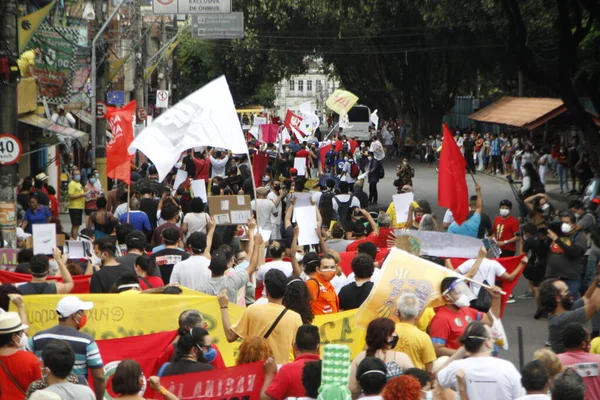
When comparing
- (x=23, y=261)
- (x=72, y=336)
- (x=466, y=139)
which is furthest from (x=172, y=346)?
(x=466, y=139)

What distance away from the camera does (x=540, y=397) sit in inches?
249

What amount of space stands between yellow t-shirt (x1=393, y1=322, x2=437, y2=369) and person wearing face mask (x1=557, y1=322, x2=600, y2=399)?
3.08ft

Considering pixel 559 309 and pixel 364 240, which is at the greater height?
pixel 364 240

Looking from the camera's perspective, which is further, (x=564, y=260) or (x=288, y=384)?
(x=564, y=260)

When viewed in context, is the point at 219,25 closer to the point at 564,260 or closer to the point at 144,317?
the point at 564,260

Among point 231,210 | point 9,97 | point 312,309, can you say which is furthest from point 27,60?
point 312,309

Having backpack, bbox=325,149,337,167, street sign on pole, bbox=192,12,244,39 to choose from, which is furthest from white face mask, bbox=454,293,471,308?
street sign on pole, bbox=192,12,244,39

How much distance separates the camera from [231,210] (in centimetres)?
1452

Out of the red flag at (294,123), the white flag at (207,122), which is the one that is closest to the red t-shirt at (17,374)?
the white flag at (207,122)

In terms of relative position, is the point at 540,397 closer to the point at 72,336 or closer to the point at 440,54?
the point at 72,336

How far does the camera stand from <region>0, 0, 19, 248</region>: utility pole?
51.7 ft

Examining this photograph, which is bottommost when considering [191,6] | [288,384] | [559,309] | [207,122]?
[288,384]

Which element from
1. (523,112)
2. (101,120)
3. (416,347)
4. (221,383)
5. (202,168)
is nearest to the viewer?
(221,383)

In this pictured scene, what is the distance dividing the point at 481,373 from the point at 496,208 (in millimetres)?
22172
